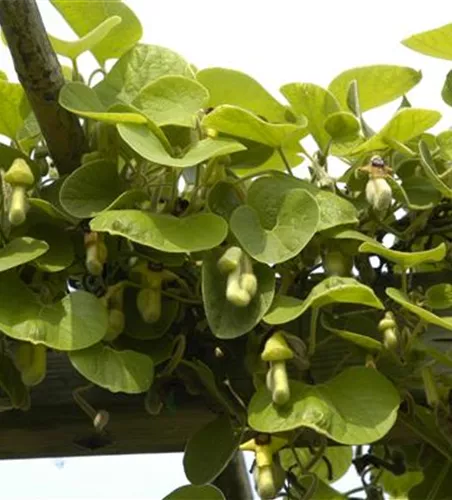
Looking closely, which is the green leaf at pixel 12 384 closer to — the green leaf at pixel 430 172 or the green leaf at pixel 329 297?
the green leaf at pixel 329 297

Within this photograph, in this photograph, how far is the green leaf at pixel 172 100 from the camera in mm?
745

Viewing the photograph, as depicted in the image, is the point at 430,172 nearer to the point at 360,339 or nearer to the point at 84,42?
the point at 360,339

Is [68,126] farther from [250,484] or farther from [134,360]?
[250,484]

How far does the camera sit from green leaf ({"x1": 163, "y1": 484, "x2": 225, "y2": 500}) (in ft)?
2.48

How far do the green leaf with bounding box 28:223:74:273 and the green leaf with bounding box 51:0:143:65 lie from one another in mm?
158

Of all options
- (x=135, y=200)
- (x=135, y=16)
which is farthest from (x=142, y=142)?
(x=135, y=16)

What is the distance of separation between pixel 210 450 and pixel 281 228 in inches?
6.6

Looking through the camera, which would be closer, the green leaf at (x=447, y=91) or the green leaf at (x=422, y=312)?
the green leaf at (x=422, y=312)

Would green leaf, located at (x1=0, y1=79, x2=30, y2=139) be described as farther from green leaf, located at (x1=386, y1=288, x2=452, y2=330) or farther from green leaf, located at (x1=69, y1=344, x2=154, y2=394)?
green leaf, located at (x1=386, y1=288, x2=452, y2=330)

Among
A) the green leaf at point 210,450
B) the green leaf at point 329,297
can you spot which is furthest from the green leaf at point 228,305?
the green leaf at point 210,450

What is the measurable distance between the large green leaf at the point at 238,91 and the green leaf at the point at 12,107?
129 millimetres

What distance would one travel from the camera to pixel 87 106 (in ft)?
2.44

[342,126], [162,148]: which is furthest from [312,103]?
[162,148]

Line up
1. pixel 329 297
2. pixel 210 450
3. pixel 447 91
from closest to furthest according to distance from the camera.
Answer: pixel 329 297 → pixel 210 450 → pixel 447 91
